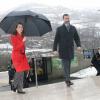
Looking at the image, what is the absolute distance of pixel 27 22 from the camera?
11188 millimetres

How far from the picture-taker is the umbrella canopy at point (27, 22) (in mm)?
11156

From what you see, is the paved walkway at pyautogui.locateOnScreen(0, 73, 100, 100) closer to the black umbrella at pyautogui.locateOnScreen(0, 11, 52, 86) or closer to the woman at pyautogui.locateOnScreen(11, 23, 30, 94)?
the woman at pyautogui.locateOnScreen(11, 23, 30, 94)

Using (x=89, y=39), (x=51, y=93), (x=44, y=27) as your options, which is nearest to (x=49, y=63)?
(x=89, y=39)

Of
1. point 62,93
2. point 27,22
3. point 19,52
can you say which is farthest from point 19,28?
point 62,93

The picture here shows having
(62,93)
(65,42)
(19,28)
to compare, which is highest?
(19,28)

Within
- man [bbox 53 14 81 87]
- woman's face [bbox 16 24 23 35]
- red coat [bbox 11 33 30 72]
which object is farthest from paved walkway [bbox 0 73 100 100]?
woman's face [bbox 16 24 23 35]

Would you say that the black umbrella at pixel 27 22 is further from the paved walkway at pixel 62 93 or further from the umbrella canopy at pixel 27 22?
the paved walkway at pixel 62 93

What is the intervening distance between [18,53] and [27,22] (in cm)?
154

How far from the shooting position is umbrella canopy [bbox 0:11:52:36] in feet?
36.6

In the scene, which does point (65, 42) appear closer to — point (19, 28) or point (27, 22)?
point (27, 22)

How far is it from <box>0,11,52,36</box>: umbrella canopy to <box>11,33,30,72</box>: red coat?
1255 mm

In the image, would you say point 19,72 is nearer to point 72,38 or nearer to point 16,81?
point 16,81

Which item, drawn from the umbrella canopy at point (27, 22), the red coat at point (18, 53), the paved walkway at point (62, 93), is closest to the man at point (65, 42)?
the paved walkway at point (62, 93)

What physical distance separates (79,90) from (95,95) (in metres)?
0.86
